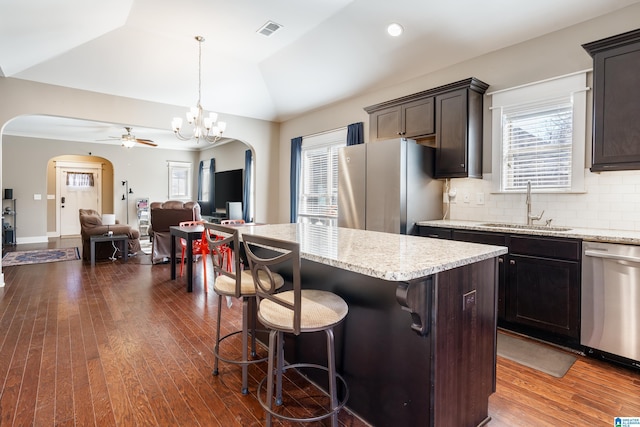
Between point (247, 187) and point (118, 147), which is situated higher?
point (118, 147)

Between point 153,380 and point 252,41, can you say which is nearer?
point 153,380

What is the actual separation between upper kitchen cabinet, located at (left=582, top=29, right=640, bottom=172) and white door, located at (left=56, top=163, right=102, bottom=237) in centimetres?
1206

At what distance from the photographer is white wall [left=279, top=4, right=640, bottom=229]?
2.81 m

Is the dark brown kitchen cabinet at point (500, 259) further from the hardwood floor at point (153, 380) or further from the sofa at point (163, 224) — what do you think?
the sofa at point (163, 224)

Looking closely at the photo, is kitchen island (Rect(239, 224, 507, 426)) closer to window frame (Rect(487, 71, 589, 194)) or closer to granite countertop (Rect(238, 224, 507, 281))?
granite countertop (Rect(238, 224, 507, 281))

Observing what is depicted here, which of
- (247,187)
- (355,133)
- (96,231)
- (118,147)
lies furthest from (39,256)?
(355,133)

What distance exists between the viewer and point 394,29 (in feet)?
12.4

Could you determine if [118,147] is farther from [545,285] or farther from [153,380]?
[545,285]

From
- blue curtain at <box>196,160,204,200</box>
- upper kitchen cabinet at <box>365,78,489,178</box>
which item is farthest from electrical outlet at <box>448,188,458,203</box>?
blue curtain at <box>196,160,204,200</box>

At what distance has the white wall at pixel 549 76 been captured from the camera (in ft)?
9.21

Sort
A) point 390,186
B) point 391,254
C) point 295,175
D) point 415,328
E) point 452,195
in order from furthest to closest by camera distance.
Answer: point 295,175 < point 452,195 < point 390,186 < point 391,254 < point 415,328

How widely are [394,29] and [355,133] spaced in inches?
62.6

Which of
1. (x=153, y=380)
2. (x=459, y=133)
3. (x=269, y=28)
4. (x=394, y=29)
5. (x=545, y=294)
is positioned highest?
(x=269, y=28)

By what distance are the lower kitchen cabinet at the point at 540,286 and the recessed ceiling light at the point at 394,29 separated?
243 centimetres
